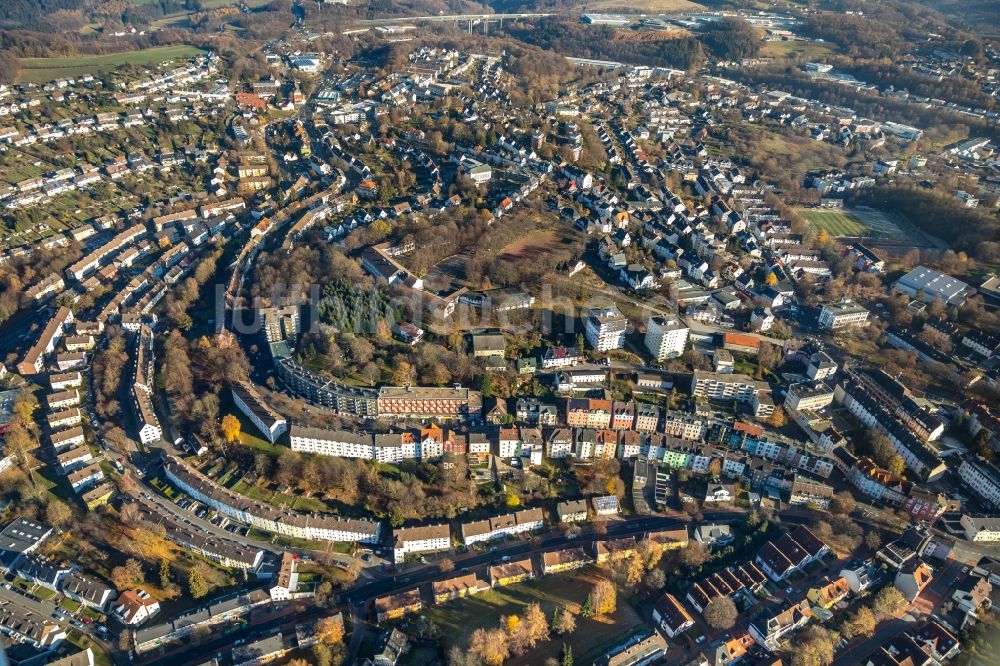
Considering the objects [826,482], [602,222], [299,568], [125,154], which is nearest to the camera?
[299,568]

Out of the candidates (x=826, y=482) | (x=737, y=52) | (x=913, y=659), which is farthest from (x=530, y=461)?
(x=737, y=52)

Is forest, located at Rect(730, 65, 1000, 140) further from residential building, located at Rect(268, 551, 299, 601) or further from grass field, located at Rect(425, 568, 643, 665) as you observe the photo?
residential building, located at Rect(268, 551, 299, 601)

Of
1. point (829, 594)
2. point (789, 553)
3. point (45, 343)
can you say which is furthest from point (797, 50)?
point (45, 343)

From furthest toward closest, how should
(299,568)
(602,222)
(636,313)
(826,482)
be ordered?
1. (602,222)
2. (636,313)
3. (826,482)
4. (299,568)

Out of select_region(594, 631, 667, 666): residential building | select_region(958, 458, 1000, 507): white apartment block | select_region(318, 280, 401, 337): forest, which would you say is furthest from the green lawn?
select_region(958, 458, 1000, 507): white apartment block

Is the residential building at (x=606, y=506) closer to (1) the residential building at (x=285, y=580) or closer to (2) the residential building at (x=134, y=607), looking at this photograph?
(1) the residential building at (x=285, y=580)

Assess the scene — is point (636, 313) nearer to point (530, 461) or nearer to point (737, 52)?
point (530, 461)

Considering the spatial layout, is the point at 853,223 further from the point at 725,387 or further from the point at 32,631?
the point at 32,631
